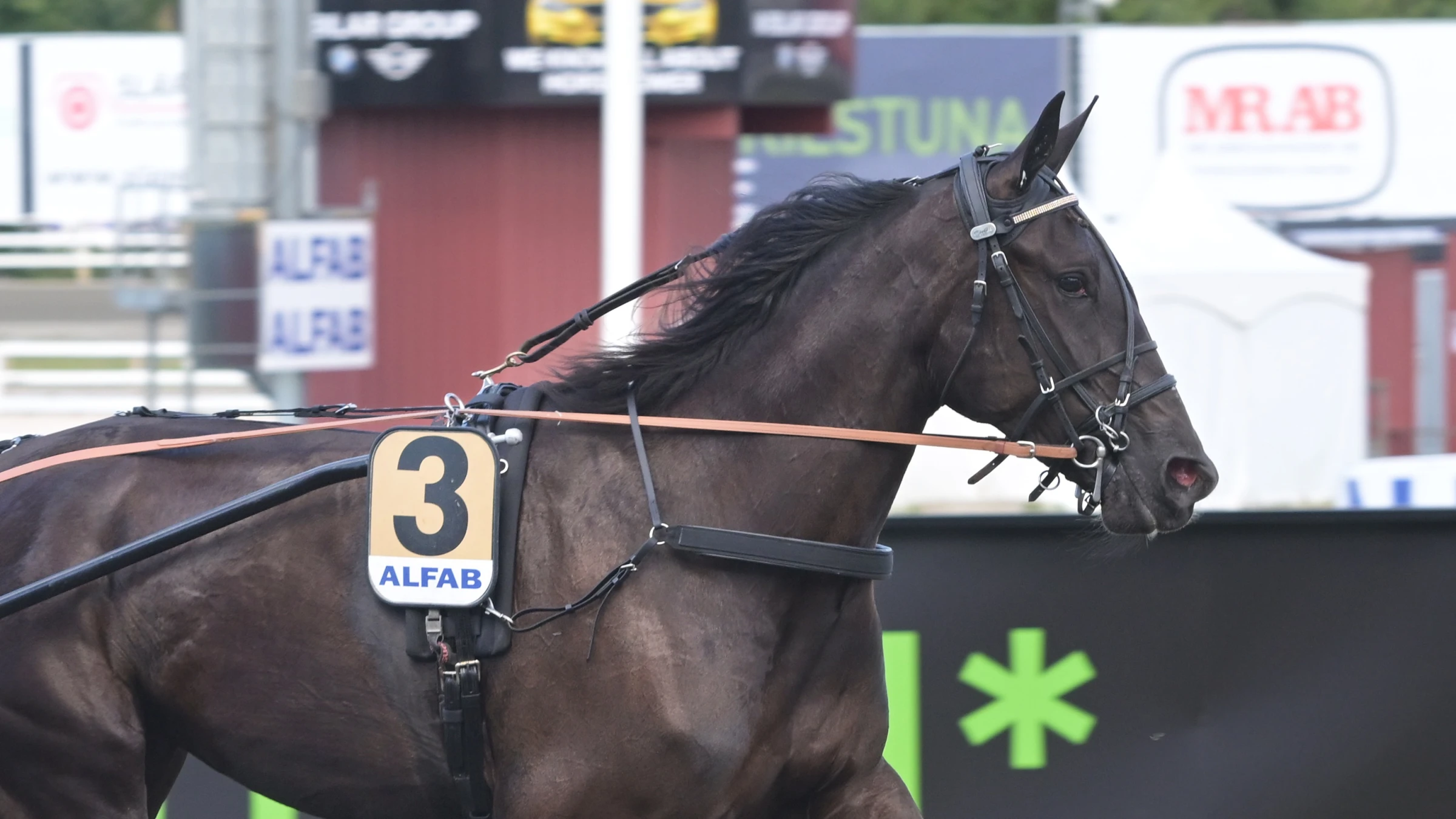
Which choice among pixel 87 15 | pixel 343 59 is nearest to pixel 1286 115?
pixel 343 59

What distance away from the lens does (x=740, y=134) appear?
9266 millimetres

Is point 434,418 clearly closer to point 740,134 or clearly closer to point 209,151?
point 209,151

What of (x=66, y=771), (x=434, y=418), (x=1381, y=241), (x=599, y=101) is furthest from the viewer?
(x=1381, y=241)

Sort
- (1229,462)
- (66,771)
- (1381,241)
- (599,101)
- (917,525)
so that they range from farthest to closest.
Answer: (1381,241), (1229,462), (599,101), (917,525), (66,771)

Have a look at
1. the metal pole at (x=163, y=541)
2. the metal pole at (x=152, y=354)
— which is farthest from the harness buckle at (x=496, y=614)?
the metal pole at (x=152, y=354)

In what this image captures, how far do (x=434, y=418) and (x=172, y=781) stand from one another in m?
0.96

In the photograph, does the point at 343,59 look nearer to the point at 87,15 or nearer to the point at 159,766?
the point at 159,766

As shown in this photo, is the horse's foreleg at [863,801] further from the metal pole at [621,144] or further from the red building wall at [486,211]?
the red building wall at [486,211]

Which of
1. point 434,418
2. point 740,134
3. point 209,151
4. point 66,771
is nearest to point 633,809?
point 434,418

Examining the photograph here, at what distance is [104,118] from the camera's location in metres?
16.5

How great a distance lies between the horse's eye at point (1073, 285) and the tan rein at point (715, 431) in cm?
28

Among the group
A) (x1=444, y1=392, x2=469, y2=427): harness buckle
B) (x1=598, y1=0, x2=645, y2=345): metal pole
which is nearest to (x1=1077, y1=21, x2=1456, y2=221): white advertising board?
(x1=598, y1=0, x2=645, y2=345): metal pole

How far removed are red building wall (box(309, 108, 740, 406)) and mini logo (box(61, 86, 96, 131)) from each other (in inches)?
336

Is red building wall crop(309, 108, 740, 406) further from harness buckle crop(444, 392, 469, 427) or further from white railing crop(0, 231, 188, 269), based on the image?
harness buckle crop(444, 392, 469, 427)
